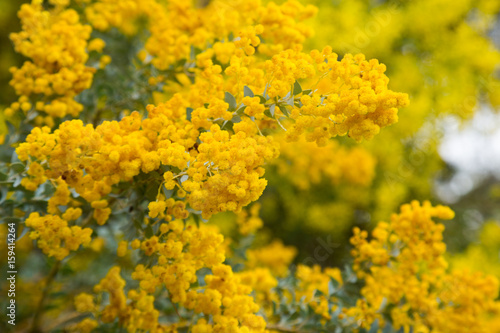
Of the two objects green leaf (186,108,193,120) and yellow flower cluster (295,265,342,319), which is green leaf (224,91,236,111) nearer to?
green leaf (186,108,193,120)

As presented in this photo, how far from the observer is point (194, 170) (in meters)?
1.16

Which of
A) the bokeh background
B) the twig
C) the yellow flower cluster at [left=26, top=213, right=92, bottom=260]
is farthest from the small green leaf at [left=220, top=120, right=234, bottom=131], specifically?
the bokeh background

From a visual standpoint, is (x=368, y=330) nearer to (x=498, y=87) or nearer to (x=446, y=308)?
(x=446, y=308)

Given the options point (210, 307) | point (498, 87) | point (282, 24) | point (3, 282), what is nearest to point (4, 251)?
point (3, 282)

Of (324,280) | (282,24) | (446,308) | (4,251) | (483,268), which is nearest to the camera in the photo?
(282,24)

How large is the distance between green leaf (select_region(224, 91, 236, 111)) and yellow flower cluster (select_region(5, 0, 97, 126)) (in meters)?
0.73

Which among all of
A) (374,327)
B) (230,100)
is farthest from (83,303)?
(374,327)

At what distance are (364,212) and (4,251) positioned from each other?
286cm

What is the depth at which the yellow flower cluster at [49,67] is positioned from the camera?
170cm

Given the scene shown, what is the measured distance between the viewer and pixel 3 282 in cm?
218

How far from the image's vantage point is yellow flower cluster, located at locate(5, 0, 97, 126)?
1704mm

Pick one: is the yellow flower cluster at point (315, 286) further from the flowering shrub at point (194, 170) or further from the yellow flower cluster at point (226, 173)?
the yellow flower cluster at point (226, 173)

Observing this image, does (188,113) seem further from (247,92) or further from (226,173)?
(226,173)

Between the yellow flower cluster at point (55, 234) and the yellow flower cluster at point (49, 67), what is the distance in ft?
1.84
